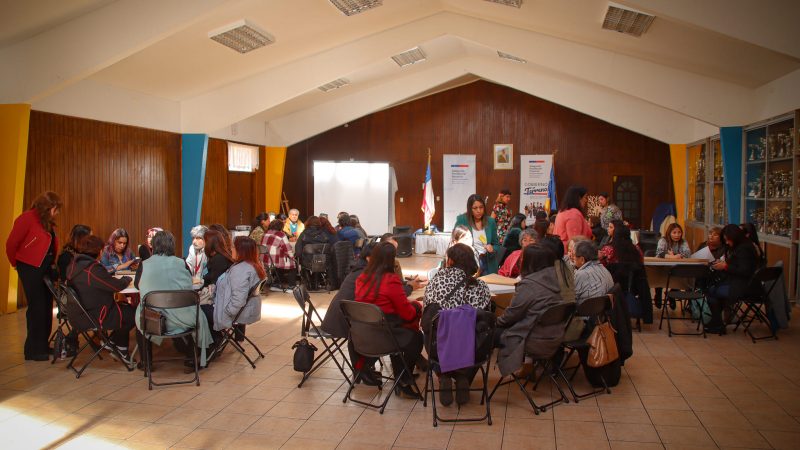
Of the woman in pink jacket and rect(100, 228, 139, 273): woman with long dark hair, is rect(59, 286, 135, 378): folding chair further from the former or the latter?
the woman in pink jacket

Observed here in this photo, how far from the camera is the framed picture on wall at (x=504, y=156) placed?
1493cm

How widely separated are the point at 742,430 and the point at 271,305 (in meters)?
5.67

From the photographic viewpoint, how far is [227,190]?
42.1ft

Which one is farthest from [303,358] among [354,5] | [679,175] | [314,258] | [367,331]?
[679,175]

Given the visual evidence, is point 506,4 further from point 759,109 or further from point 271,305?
point 271,305

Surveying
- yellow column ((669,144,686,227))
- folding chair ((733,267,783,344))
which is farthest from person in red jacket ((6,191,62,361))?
yellow column ((669,144,686,227))

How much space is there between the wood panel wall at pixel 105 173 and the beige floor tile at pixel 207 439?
5101mm

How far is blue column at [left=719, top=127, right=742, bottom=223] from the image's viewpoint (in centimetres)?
912

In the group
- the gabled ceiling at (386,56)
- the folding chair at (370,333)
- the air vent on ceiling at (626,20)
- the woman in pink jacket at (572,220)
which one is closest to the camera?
the folding chair at (370,333)

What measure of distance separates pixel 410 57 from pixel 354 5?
155 inches

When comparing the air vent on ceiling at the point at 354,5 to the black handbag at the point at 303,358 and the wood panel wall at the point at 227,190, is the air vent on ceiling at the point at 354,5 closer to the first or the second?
the wood panel wall at the point at 227,190

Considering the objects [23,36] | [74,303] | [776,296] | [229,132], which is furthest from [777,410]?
[229,132]

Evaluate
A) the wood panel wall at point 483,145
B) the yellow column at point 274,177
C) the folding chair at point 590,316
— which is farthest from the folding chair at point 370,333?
the wood panel wall at point 483,145

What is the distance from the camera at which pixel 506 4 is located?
336 inches
